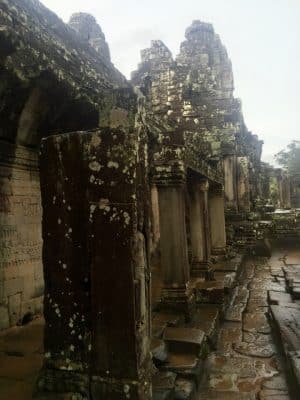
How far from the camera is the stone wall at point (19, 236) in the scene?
17.2ft

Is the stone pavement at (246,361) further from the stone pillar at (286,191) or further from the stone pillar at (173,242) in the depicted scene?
the stone pillar at (286,191)

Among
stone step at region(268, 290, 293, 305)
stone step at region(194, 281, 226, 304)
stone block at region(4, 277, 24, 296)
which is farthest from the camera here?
stone step at region(268, 290, 293, 305)

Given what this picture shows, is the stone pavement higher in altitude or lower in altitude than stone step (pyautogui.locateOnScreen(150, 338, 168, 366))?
lower

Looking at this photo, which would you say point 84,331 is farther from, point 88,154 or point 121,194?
point 88,154

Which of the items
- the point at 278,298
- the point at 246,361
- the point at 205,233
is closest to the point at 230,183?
the point at 205,233

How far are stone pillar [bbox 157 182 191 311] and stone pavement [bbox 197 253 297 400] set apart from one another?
991 millimetres

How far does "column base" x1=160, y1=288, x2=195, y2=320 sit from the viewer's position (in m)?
5.63

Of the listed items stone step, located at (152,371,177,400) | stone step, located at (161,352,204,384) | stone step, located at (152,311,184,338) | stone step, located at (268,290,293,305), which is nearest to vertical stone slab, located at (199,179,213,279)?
stone step, located at (268,290,293,305)

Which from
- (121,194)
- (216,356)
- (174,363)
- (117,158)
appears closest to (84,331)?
(121,194)

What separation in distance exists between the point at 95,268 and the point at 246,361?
3.10m

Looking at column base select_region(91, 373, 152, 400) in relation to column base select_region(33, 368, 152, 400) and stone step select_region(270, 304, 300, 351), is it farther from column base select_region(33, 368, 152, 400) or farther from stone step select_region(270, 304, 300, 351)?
stone step select_region(270, 304, 300, 351)

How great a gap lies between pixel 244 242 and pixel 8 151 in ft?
35.4

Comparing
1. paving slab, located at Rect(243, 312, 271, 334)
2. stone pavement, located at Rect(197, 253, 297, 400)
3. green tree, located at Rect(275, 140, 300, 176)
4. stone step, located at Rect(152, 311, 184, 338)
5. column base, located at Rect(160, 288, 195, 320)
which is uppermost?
green tree, located at Rect(275, 140, 300, 176)

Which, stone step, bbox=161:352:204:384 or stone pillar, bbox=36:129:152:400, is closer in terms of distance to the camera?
stone pillar, bbox=36:129:152:400
